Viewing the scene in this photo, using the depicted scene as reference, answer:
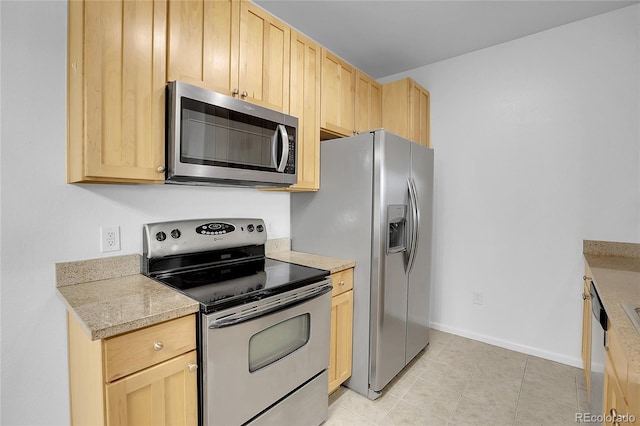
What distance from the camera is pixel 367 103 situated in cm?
266

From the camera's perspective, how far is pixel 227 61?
5.32 ft

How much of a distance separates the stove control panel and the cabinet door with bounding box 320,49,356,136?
2.91 feet

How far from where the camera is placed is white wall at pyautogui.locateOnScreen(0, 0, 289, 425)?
50.1 inches

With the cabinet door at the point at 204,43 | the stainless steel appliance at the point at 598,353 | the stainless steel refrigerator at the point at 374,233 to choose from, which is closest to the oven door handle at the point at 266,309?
the stainless steel refrigerator at the point at 374,233

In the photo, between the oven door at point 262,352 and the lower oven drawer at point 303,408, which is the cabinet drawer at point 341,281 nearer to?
the oven door at point 262,352

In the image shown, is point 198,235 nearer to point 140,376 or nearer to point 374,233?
point 140,376

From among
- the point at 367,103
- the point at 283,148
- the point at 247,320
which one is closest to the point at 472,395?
the point at 247,320

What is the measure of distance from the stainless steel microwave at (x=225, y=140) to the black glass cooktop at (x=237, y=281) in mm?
484

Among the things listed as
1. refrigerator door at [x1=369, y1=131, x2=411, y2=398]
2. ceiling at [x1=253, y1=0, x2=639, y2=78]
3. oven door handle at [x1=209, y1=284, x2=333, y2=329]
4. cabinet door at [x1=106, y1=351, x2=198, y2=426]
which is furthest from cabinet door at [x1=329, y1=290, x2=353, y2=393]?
ceiling at [x1=253, y1=0, x2=639, y2=78]

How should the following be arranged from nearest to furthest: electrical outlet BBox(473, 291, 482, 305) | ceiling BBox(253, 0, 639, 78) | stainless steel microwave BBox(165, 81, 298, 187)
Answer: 1. stainless steel microwave BBox(165, 81, 298, 187)
2. ceiling BBox(253, 0, 639, 78)
3. electrical outlet BBox(473, 291, 482, 305)

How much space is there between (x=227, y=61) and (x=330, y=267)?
1.25 m

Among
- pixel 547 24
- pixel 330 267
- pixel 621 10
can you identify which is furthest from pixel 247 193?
pixel 621 10

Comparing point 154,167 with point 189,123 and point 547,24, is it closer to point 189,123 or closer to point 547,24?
point 189,123

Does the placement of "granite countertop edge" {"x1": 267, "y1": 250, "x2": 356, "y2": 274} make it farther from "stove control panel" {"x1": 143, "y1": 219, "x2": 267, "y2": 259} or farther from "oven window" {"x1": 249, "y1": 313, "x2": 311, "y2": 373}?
"oven window" {"x1": 249, "y1": 313, "x2": 311, "y2": 373}
